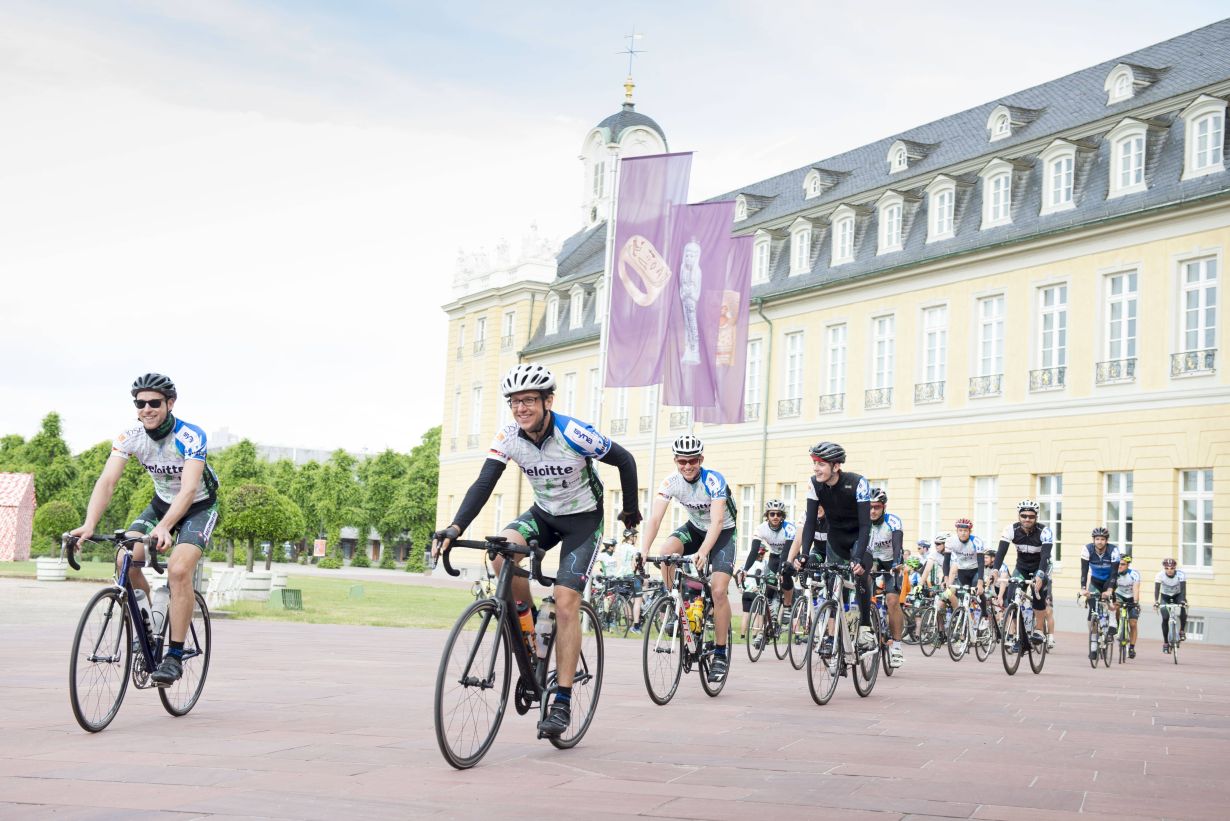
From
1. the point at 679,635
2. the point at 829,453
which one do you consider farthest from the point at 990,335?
the point at 679,635

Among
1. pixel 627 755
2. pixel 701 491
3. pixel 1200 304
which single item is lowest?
pixel 627 755

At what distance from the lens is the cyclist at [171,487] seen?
8180mm

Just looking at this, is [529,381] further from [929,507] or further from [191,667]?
[929,507]

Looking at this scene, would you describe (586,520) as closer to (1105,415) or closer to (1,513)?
(1105,415)

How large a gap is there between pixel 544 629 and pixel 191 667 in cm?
265

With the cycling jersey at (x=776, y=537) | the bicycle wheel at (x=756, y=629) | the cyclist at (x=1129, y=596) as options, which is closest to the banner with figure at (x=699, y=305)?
the cyclist at (x=1129, y=596)

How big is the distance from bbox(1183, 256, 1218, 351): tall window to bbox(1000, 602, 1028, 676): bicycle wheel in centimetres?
1592

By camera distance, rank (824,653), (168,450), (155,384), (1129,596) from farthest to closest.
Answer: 1. (1129,596)
2. (824,653)
3. (168,450)
4. (155,384)

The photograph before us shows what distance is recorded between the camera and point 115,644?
26.1ft

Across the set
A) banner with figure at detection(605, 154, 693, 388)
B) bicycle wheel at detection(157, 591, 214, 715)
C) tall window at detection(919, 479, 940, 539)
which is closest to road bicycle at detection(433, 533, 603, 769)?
bicycle wheel at detection(157, 591, 214, 715)

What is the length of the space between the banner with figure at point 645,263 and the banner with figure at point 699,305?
0.17 m

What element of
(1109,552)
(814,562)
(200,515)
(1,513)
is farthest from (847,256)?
(1,513)

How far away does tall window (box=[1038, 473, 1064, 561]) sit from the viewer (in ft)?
107

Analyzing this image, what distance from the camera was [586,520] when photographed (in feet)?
25.5
